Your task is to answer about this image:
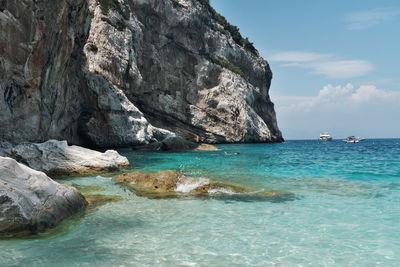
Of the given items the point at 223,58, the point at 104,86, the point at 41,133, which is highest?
the point at 223,58

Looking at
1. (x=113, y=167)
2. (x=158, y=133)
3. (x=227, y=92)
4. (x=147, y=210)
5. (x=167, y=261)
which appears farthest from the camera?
(x=227, y=92)

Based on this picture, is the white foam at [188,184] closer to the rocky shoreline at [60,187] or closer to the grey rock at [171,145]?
the rocky shoreline at [60,187]

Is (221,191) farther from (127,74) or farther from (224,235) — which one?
(127,74)

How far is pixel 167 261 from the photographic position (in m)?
7.11

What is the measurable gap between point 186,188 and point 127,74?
42.2 metres

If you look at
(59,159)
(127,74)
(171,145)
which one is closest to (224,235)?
(59,159)

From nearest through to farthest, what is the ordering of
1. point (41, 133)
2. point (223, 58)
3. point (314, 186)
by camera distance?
point (314, 186) < point (41, 133) < point (223, 58)

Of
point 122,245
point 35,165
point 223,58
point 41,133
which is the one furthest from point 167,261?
point 223,58

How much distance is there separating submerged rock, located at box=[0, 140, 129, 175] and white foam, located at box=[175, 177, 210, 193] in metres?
8.31

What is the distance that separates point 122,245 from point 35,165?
1402cm

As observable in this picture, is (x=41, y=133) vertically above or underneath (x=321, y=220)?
above

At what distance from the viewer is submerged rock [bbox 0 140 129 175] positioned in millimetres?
20094

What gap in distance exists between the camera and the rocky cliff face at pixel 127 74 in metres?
27.3

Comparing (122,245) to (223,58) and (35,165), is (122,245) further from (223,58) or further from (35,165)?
(223,58)
